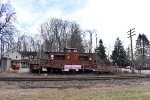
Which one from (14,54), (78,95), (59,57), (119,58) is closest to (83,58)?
(59,57)

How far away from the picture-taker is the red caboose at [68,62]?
46.6 m

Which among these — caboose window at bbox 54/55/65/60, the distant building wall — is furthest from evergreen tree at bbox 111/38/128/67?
caboose window at bbox 54/55/65/60

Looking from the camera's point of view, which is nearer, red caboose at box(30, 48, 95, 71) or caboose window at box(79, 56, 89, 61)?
red caboose at box(30, 48, 95, 71)

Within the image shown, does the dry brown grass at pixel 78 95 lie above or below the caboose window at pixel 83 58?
below

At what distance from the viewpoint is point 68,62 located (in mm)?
47656

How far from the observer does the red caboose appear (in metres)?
46.6

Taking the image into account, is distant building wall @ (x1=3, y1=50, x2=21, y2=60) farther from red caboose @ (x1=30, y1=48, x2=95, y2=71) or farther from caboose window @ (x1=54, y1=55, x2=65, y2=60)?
caboose window @ (x1=54, y1=55, x2=65, y2=60)

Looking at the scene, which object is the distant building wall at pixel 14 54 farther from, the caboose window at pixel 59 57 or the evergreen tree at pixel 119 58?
the caboose window at pixel 59 57

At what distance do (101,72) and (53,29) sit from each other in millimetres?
75049

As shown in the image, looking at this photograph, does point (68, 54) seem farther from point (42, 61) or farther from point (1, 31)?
point (1, 31)

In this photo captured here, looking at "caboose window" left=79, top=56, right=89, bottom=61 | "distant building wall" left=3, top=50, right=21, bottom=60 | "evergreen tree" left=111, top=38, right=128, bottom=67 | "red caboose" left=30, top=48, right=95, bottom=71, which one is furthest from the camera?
"distant building wall" left=3, top=50, right=21, bottom=60

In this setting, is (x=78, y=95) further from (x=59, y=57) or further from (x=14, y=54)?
(x=14, y=54)

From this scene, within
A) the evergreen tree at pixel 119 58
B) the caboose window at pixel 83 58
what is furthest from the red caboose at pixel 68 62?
the evergreen tree at pixel 119 58

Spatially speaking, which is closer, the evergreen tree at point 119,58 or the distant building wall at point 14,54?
the evergreen tree at point 119,58
